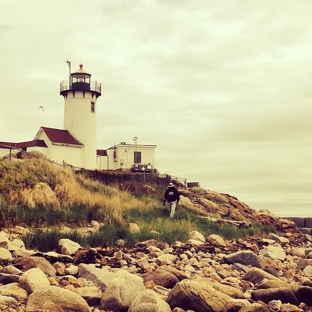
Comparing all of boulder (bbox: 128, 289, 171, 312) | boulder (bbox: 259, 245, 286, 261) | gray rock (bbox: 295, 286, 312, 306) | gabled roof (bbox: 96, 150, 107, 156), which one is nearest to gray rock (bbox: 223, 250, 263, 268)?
boulder (bbox: 259, 245, 286, 261)

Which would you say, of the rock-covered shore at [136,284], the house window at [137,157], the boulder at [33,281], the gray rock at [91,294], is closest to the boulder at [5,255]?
the rock-covered shore at [136,284]

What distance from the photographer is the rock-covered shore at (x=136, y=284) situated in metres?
4.42

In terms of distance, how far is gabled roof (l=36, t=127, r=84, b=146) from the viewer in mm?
36531

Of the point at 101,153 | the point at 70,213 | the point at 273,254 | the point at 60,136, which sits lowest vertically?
the point at 273,254

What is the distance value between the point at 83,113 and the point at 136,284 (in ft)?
113

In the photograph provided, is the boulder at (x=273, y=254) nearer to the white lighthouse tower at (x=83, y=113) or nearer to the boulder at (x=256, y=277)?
the boulder at (x=256, y=277)

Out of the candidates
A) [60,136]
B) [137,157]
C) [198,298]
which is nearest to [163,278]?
[198,298]

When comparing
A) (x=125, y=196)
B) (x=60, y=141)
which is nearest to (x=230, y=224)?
(x=125, y=196)

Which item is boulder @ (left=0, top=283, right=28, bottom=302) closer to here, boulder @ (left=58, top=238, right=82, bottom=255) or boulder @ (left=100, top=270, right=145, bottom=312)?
boulder @ (left=100, top=270, right=145, bottom=312)

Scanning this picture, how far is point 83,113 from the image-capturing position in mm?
38719

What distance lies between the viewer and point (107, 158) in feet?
143

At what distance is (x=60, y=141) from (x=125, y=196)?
1959cm

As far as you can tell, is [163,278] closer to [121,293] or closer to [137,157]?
[121,293]

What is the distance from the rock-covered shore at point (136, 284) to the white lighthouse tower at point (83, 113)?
3017 centimetres
